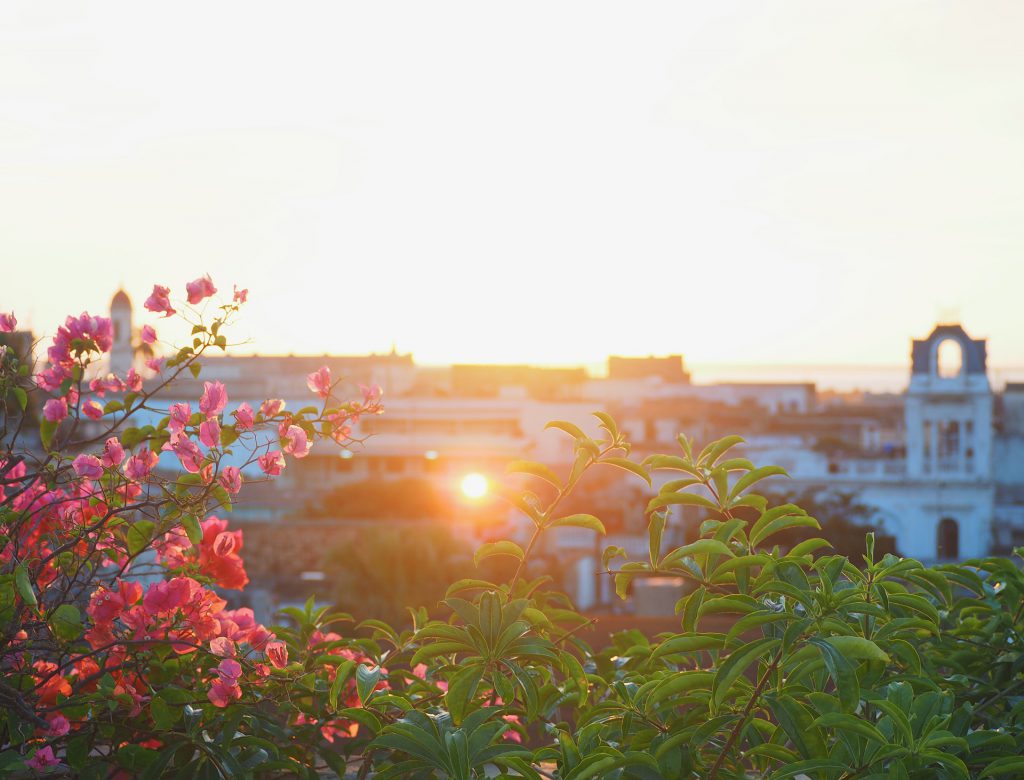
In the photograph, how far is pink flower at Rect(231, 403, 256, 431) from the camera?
2527mm

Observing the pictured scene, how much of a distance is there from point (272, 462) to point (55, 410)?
0.46 m

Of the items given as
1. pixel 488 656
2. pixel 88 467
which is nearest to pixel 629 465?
pixel 488 656

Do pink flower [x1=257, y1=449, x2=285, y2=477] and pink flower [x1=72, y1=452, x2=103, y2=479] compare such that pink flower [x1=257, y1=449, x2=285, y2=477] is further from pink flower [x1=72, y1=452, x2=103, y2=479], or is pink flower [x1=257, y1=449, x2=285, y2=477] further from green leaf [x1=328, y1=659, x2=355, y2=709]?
green leaf [x1=328, y1=659, x2=355, y2=709]

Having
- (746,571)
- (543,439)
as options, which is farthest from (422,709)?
(543,439)

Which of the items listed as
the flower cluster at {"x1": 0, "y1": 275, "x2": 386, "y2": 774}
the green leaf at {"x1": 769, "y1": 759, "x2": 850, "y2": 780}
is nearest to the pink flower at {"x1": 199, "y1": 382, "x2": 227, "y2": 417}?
the flower cluster at {"x1": 0, "y1": 275, "x2": 386, "y2": 774}

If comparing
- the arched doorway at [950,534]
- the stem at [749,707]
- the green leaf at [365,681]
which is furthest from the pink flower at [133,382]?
the arched doorway at [950,534]

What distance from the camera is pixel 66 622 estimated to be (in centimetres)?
224

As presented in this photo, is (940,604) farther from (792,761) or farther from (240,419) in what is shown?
(240,419)

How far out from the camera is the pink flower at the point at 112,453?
2506mm

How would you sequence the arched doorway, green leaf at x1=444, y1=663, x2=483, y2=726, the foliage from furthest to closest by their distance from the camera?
the arched doorway → green leaf at x1=444, y1=663, x2=483, y2=726 → the foliage

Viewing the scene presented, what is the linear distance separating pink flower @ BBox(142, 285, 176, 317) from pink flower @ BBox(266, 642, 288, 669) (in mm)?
769

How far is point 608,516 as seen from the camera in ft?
106

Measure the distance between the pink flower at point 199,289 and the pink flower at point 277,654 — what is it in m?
0.75

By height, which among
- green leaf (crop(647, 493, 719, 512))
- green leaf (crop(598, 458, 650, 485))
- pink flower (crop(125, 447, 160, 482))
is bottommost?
green leaf (crop(647, 493, 719, 512))
